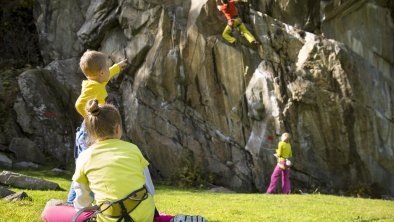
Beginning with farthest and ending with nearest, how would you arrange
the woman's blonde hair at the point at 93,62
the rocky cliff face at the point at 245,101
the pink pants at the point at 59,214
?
the rocky cliff face at the point at 245,101 → the woman's blonde hair at the point at 93,62 → the pink pants at the point at 59,214

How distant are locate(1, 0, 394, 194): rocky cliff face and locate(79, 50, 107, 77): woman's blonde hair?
13.0 metres

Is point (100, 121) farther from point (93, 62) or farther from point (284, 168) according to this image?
point (284, 168)

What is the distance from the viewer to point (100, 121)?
4820 millimetres

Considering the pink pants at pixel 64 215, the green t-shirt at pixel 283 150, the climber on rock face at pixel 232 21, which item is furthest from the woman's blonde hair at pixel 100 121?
the climber on rock face at pixel 232 21

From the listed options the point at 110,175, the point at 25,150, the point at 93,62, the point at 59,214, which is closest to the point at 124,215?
the point at 110,175

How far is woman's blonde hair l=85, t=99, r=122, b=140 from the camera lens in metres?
4.80

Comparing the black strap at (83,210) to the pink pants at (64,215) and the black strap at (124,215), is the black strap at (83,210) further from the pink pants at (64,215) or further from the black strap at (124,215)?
the black strap at (124,215)

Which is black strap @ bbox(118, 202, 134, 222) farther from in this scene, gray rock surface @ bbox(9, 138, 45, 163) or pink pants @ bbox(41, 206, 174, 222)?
gray rock surface @ bbox(9, 138, 45, 163)

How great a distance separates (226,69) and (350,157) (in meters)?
6.23

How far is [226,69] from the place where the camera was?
64.9 feet

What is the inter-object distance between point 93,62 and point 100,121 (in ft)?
6.45

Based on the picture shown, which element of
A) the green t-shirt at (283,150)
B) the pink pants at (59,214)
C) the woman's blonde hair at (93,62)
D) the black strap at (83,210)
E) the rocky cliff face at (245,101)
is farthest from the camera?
the rocky cliff face at (245,101)

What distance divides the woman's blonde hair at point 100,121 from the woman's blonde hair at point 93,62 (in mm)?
1810

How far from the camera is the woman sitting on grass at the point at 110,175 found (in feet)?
15.3
